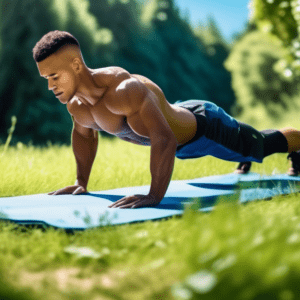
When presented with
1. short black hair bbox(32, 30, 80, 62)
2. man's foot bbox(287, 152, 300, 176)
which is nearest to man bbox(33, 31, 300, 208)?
short black hair bbox(32, 30, 80, 62)

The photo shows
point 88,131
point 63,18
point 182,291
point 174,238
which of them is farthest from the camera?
point 63,18

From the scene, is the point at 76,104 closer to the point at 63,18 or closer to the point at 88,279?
the point at 88,279

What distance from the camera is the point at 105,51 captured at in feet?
48.4

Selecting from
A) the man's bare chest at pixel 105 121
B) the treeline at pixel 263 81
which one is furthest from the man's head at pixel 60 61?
the treeline at pixel 263 81

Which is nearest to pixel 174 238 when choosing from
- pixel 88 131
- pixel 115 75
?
pixel 115 75

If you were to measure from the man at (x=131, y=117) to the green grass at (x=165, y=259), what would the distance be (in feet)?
1.62

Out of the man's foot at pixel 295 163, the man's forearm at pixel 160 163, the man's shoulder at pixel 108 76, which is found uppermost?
the man's shoulder at pixel 108 76

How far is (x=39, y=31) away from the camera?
1140 cm

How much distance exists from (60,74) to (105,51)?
12850mm

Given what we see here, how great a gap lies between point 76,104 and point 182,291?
1.89 m

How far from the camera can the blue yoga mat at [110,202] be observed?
1899 millimetres

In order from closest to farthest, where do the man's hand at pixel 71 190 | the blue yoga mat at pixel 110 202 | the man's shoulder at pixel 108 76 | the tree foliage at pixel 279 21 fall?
the blue yoga mat at pixel 110 202 < the man's shoulder at pixel 108 76 < the man's hand at pixel 71 190 < the tree foliage at pixel 279 21

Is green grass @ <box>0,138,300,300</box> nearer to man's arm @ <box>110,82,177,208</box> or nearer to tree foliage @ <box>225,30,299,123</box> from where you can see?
man's arm @ <box>110,82,177,208</box>

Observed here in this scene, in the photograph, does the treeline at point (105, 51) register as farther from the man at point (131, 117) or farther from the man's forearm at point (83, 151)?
the man at point (131, 117)
